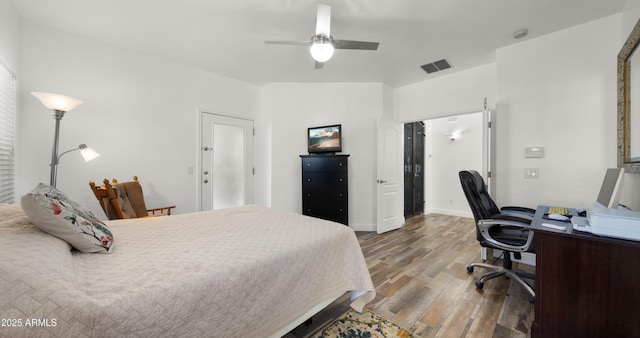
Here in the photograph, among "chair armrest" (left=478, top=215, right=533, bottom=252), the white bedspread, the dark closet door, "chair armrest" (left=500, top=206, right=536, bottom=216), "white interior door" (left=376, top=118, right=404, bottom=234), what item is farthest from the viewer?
the dark closet door

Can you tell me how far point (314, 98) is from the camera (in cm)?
412

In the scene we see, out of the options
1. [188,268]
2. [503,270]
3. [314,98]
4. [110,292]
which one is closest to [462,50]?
[314,98]

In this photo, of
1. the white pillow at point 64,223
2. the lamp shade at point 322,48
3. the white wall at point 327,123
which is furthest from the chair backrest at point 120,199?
the lamp shade at point 322,48

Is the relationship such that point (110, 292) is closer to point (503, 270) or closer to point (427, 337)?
point (427, 337)

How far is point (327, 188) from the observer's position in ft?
12.4

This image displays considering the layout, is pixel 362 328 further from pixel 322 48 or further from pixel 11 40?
pixel 11 40

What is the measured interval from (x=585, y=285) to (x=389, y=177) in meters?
2.84

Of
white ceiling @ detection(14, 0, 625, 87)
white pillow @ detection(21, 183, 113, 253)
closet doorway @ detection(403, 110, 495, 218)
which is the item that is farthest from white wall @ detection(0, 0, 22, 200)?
closet doorway @ detection(403, 110, 495, 218)

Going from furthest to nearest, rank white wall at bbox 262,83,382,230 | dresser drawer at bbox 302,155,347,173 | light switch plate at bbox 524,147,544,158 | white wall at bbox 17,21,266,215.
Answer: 1. white wall at bbox 262,83,382,230
2. dresser drawer at bbox 302,155,347,173
3. light switch plate at bbox 524,147,544,158
4. white wall at bbox 17,21,266,215

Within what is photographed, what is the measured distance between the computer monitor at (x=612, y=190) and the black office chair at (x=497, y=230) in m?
0.46

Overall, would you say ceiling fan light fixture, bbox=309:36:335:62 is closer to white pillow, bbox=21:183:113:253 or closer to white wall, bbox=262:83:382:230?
white pillow, bbox=21:183:113:253

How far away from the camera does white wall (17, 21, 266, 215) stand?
2.33m

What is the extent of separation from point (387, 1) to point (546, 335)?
8.86 feet

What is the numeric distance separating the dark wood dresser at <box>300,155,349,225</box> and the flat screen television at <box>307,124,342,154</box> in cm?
27
